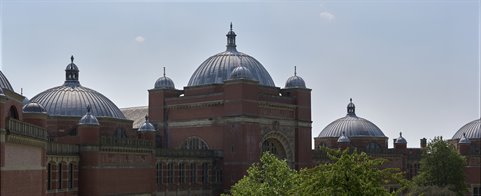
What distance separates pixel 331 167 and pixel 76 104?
37.6 meters

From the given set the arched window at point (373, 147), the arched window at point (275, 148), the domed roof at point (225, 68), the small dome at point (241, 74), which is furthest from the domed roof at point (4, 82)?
the arched window at point (373, 147)

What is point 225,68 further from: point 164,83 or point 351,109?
point 351,109

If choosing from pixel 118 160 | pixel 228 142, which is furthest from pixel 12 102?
pixel 228 142

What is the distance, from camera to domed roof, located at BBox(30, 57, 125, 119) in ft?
229

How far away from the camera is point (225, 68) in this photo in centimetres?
8088

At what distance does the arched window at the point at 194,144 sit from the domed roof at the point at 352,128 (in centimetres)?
3090

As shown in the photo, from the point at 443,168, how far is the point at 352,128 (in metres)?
18.9

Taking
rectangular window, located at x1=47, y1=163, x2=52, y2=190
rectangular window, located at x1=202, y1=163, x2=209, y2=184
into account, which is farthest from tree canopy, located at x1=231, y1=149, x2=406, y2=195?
rectangular window, located at x1=202, y1=163, x2=209, y2=184

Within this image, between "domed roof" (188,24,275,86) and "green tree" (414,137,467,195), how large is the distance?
21.8 metres

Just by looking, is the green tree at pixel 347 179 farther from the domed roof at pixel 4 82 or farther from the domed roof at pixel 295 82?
the domed roof at pixel 295 82

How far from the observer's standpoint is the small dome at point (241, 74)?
75.1 m

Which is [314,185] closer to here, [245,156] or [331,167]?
[331,167]

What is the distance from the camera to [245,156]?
7500cm

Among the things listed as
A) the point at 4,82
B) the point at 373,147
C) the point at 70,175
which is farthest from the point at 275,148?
the point at 4,82
